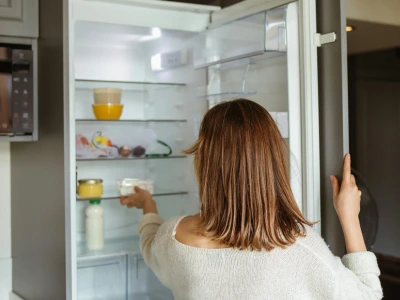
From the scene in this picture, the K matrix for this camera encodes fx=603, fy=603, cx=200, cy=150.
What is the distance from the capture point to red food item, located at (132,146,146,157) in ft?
8.30

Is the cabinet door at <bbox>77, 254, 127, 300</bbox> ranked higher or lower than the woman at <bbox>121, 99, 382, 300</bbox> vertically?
lower

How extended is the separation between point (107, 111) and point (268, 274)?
1.30m

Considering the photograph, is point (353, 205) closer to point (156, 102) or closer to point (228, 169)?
point (228, 169)

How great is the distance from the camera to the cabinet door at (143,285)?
96.2 inches

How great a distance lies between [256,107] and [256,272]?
0.37 meters

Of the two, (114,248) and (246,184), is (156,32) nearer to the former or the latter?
(114,248)

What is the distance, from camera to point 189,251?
4.48ft

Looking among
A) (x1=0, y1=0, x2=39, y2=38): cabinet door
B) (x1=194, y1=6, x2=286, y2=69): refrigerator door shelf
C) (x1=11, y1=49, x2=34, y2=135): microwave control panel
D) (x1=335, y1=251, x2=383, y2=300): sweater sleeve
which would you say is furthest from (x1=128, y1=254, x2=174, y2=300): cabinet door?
(x1=335, y1=251, x2=383, y2=300): sweater sleeve

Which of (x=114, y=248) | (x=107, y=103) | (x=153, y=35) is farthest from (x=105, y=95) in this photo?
(x=114, y=248)

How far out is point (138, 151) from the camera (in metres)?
2.54

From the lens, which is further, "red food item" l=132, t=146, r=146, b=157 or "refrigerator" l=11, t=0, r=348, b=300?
"red food item" l=132, t=146, r=146, b=157

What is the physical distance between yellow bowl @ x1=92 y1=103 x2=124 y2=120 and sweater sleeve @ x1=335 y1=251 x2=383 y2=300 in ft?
4.06

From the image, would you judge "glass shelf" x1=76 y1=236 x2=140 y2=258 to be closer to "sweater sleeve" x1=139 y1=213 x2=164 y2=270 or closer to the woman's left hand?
the woman's left hand

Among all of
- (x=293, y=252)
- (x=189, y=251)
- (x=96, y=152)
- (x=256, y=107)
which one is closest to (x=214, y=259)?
(x=189, y=251)
